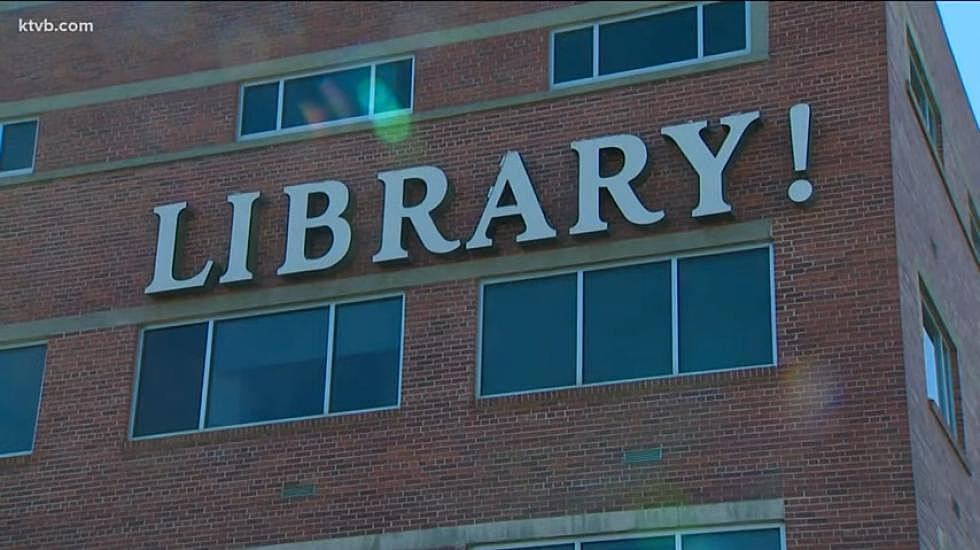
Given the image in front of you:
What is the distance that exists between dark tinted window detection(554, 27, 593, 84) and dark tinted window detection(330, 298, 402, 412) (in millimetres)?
3895

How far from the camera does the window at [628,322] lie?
21.9m

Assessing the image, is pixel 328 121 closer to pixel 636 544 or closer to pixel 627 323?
pixel 627 323

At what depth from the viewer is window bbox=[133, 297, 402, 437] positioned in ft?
77.4

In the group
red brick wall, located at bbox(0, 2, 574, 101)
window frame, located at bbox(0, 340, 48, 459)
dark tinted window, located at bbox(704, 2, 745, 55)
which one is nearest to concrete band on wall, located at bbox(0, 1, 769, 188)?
red brick wall, located at bbox(0, 2, 574, 101)

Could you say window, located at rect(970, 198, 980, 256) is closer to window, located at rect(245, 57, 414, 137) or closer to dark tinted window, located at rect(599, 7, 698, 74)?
dark tinted window, located at rect(599, 7, 698, 74)

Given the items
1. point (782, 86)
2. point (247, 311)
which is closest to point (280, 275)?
point (247, 311)

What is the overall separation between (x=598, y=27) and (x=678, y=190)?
3121 mm

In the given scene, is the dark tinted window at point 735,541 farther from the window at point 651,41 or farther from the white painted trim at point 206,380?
the white painted trim at point 206,380

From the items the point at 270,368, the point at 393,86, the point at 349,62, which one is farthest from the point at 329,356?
the point at 349,62

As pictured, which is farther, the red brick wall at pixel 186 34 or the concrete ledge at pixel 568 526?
the red brick wall at pixel 186 34

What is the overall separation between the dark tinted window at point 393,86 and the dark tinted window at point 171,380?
157 inches

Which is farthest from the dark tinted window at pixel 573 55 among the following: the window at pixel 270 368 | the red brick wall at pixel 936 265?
the red brick wall at pixel 936 265

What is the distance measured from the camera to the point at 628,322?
22.5 metres

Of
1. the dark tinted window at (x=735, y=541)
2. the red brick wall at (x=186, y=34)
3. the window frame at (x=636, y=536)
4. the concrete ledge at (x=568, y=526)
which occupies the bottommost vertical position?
the dark tinted window at (x=735, y=541)
